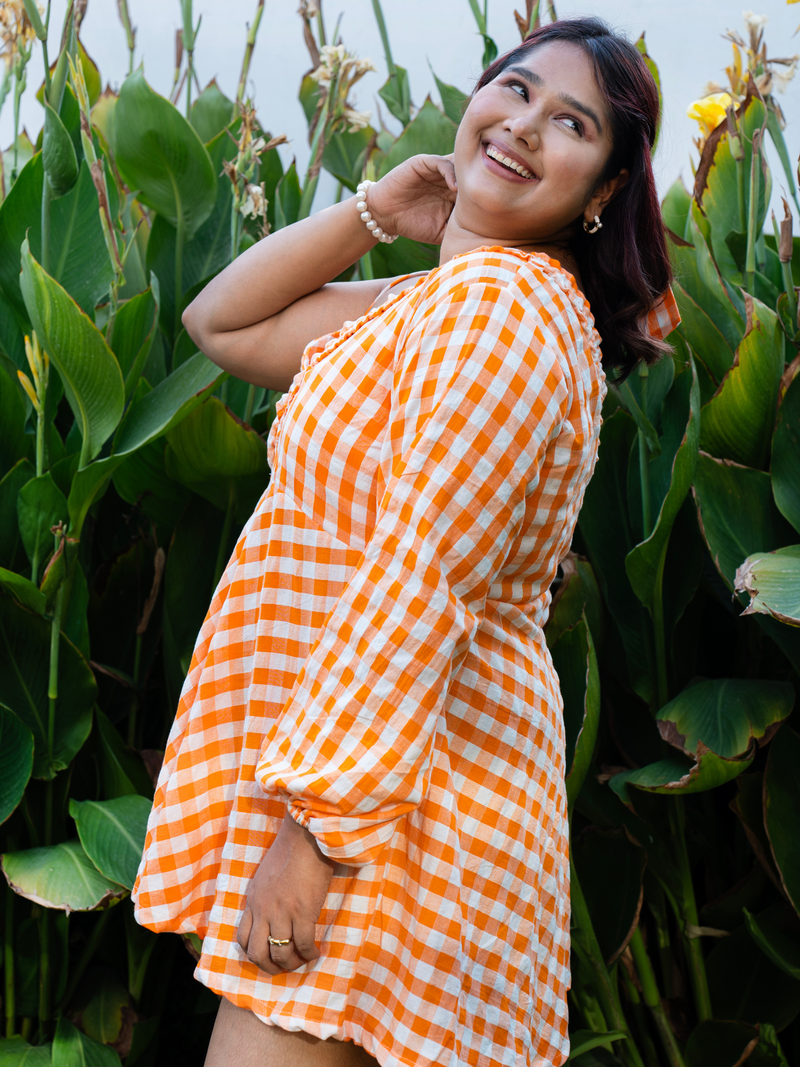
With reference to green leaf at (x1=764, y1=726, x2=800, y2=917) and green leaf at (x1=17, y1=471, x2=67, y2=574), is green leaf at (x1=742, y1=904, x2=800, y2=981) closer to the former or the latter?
green leaf at (x1=764, y1=726, x2=800, y2=917)

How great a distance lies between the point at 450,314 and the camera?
1.57ft

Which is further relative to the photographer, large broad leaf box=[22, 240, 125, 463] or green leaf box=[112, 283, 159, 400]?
green leaf box=[112, 283, 159, 400]

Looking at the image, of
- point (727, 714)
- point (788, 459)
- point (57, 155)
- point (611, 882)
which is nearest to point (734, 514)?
point (788, 459)

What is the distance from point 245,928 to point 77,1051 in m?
0.55

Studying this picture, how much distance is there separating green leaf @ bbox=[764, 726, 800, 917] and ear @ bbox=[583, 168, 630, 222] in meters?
0.57

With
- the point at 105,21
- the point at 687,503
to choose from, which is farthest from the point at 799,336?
the point at 105,21

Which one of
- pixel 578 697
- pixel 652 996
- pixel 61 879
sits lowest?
pixel 652 996

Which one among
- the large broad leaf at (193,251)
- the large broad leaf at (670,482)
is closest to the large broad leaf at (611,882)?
the large broad leaf at (670,482)

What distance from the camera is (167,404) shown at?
3.04 feet

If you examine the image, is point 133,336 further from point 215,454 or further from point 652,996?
point 652,996

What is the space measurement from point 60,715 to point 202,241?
640mm

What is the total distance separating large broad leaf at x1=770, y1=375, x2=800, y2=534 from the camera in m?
Result: 0.91

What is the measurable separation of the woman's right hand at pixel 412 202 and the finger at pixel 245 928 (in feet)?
1.67

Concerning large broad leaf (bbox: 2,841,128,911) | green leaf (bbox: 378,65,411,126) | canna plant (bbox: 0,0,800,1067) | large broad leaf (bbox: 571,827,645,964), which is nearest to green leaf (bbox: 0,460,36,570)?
canna plant (bbox: 0,0,800,1067)
